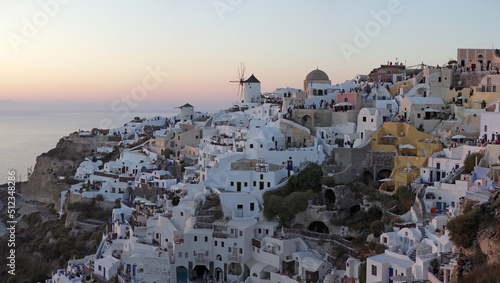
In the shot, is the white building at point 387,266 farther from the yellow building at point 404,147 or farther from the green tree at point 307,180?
the green tree at point 307,180

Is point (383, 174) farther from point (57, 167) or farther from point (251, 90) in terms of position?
point (57, 167)

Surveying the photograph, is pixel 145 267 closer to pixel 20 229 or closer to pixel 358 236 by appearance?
pixel 358 236

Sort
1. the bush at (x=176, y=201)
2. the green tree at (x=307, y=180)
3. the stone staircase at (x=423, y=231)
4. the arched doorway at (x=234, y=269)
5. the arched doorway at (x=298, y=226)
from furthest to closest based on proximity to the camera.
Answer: the bush at (x=176, y=201) < the green tree at (x=307, y=180) < the arched doorway at (x=298, y=226) < the arched doorway at (x=234, y=269) < the stone staircase at (x=423, y=231)

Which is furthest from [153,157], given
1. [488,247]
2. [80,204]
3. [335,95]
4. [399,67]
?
[488,247]

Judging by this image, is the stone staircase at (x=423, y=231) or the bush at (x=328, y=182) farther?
the bush at (x=328, y=182)

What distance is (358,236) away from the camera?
974 inches

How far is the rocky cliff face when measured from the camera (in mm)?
47656

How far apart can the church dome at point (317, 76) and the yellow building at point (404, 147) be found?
14.9 m

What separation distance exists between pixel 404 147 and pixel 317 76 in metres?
17.2

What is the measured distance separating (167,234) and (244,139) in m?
8.07

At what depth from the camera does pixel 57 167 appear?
166ft

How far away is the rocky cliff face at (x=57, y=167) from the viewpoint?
4766 cm

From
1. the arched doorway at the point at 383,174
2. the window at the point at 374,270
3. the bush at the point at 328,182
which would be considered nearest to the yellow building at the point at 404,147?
the arched doorway at the point at 383,174

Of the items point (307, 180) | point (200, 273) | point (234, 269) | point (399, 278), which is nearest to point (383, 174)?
point (307, 180)
